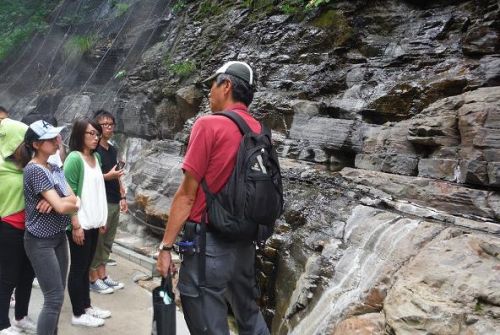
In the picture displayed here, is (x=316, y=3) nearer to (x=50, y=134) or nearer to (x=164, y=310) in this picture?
(x=50, y=134)

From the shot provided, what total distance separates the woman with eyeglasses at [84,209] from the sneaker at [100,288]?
0.73 meters

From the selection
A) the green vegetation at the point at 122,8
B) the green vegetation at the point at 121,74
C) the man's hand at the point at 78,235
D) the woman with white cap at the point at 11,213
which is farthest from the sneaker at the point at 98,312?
the green vegetation at the point at 122,8

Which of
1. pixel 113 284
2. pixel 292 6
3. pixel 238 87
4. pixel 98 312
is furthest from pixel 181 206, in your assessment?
pixel 292 6

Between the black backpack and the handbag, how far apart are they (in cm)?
45

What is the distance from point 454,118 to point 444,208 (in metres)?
1.07

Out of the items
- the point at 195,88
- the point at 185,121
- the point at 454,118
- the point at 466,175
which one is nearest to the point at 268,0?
the point at 195,88

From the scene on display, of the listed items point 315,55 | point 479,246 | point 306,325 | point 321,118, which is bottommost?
point 306,325

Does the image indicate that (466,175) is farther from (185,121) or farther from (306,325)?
(185,121)

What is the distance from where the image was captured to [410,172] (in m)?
5.17

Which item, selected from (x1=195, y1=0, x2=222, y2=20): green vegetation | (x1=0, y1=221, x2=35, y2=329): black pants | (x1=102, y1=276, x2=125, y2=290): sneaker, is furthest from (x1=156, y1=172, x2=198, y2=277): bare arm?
(x1=195, y1=0, x2=222, y2=20): green vegetation

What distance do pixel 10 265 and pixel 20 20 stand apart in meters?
17.5

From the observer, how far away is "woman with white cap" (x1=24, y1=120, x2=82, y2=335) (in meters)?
3.40

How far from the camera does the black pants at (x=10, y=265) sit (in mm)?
3672

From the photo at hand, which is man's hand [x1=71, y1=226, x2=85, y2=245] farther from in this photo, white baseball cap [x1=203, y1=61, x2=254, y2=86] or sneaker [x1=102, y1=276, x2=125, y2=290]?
white baseball cap [x1=203, y1=61, x2=254, y2=86]
